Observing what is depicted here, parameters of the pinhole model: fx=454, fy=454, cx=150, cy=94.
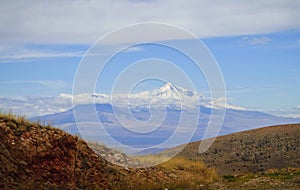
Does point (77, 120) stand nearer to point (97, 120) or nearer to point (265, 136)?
point (97, 120)

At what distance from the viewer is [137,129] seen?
2297 cm

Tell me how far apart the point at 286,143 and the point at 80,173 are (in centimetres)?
3889

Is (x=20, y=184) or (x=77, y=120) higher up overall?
(x=77, y=120)

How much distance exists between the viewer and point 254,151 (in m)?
51.8

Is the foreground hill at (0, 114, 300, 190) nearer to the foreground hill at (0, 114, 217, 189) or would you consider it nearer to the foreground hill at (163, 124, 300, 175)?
the foreground hill at (0, 114, 217, 189)

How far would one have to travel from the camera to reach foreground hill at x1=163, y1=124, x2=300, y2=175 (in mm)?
43844

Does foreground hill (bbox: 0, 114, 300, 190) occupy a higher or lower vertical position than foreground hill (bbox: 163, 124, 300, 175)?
higher

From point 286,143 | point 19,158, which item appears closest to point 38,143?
point 19,158

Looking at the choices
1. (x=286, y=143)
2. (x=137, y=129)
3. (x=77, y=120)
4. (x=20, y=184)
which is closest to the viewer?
(x=20, y=184)

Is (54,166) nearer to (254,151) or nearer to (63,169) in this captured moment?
(63,169)

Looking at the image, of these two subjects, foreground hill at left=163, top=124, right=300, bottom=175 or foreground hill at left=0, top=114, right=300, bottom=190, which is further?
foreground hill at left=163, top=124, right=300, bottom=175

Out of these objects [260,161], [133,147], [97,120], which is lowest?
[260,161]

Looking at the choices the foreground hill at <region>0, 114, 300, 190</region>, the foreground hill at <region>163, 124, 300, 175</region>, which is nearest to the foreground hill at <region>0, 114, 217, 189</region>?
the foreground hill at <region>0, 114, 300, 190</region>

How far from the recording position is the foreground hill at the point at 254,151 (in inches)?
1726
